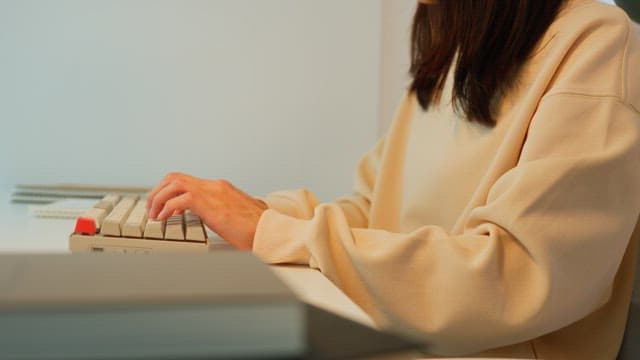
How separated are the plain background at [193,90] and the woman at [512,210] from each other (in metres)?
0.64

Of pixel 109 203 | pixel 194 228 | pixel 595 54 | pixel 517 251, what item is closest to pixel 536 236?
pixel 517 251

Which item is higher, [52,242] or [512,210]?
[512,210]

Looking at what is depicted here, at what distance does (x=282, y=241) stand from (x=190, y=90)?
858 mm

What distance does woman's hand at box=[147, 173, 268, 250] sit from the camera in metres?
0.82

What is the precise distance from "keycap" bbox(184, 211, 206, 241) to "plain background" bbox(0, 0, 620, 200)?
72 cm

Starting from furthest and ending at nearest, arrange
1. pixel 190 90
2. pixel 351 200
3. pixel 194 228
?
pixel 190 90 < pixel 351 200 < pixel 194 228

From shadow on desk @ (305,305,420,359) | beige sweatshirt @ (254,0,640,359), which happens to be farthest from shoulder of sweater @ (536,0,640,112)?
shadow on desk @ (305,305,420,359)

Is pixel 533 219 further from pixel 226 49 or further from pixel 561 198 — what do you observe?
pixel 226 49

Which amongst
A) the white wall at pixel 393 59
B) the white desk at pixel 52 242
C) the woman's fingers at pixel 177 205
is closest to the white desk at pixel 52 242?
the white desk at pixel 52 242

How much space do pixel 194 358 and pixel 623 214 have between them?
24.8 inches

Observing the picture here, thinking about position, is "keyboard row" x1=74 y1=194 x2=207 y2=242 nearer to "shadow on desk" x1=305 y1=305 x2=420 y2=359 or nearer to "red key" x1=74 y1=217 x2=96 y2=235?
"red key" x1=74 y1=217 x2=96 y2=235

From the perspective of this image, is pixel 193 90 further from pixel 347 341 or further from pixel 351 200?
pixel 347 341

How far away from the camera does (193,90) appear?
158 cm

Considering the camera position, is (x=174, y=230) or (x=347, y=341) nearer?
(x=347, y=341)
